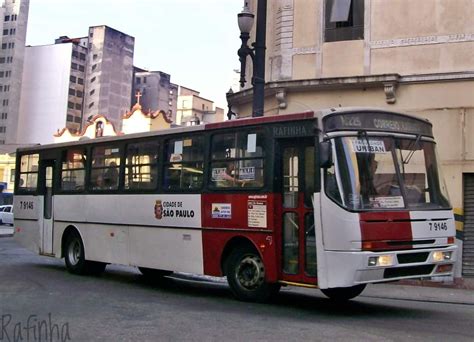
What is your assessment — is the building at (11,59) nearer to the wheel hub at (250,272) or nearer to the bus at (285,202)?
the bus at (285,202)

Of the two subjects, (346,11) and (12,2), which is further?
(12,2)

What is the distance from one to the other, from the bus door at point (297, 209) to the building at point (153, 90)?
96.2 m

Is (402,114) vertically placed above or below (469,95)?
below

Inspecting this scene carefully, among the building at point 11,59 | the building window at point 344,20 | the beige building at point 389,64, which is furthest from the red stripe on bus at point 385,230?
the building at point 11,59

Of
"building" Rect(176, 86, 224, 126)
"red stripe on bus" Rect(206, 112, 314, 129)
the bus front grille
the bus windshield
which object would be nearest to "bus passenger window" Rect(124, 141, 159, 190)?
"red stripe on bus" Rect(206, 112, 314, 129)

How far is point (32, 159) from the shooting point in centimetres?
1466

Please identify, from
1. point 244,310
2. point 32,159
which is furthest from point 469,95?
point 32,159

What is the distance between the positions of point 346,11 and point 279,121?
8.26m

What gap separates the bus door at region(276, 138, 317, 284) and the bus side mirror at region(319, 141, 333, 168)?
445mm

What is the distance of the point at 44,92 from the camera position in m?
108

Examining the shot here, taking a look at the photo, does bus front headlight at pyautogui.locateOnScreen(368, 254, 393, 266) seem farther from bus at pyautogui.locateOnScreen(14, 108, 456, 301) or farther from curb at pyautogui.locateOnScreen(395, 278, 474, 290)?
curb at pyautogui.locateOnScreen(395, 278, 474, 290)

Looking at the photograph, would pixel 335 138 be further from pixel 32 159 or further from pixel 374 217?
pixel 32 159

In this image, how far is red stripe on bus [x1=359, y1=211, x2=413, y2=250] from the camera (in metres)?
7.74

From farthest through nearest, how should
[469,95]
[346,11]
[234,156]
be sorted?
1. [346,11]
2. [469,95]
3. [234,156]
